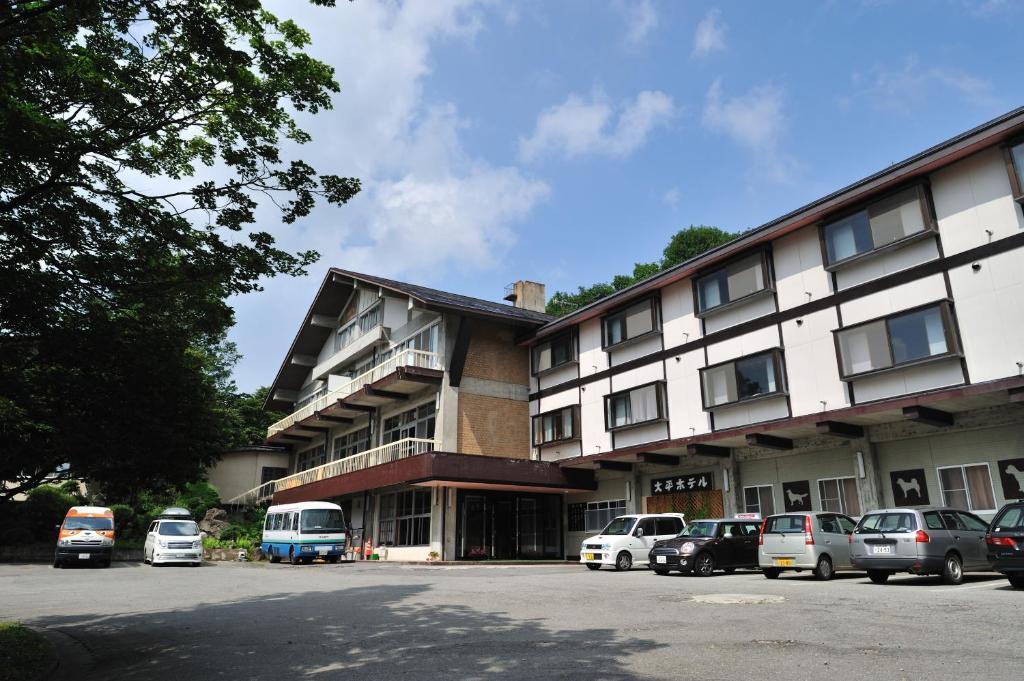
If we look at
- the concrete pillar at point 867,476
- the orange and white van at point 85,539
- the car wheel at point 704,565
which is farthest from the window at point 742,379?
the orange and white van at point 85,539

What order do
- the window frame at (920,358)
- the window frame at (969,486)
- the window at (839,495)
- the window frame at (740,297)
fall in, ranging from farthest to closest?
the window frame at (740,297) < the window at (839,495) < the window frame at (969,486) < the window frame at (920,358)

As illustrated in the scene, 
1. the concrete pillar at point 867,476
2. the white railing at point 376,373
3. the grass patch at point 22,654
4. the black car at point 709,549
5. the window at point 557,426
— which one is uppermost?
the white railing at point 376,373

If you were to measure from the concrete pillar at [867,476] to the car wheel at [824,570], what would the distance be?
380cm

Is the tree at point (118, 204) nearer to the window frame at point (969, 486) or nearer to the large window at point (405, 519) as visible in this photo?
the window frame at point (969, 486)

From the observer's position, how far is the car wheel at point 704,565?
17.6m

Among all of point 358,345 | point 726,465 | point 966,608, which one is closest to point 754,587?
point 966,608

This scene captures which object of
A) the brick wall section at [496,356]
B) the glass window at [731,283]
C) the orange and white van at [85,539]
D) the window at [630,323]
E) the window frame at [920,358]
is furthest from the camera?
the brick wall section at [496,356]

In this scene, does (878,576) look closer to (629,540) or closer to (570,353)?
(629,540)

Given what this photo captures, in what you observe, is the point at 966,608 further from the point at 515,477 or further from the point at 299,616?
the point at 515,477

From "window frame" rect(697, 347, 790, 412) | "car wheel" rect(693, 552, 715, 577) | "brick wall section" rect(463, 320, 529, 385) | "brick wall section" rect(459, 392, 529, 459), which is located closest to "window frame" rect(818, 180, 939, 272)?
"window frame" rect(697, 347, 790, 412)

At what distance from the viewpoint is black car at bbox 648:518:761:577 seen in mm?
17641

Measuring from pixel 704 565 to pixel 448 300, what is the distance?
16.7 metres

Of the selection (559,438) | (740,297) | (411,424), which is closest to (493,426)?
(559,438)

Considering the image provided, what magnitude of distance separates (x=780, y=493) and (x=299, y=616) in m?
16.2
